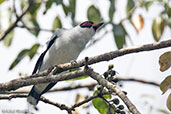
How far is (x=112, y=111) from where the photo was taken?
7.20 feet

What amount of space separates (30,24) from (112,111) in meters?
2.25

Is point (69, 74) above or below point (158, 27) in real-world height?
below

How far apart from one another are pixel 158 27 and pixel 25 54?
1.55 meters

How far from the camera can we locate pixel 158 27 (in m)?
3.63

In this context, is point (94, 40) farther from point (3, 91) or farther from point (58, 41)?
point (3, 91)

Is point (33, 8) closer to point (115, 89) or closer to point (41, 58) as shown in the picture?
point (41, 58)

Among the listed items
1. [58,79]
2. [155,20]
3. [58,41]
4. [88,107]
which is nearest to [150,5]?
[155,20]

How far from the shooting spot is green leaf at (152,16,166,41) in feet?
11.6

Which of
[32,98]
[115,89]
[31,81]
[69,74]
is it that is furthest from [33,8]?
[115,89]

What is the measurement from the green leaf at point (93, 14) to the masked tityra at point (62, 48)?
0.65 feet

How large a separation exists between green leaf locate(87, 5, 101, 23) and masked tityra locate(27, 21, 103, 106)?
0.65 feet

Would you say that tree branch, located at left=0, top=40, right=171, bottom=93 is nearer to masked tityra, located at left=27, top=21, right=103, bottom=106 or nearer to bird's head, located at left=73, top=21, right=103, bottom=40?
masked tityra, located at left=27, top=21, right=103, bottom=106

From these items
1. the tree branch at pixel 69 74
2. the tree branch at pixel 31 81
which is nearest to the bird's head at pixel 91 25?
the tree branch at pixel 69 74

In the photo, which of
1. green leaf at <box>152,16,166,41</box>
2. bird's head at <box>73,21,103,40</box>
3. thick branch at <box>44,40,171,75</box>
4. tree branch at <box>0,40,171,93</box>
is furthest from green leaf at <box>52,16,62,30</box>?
thick branch at <box>44,40,171,75</box>
